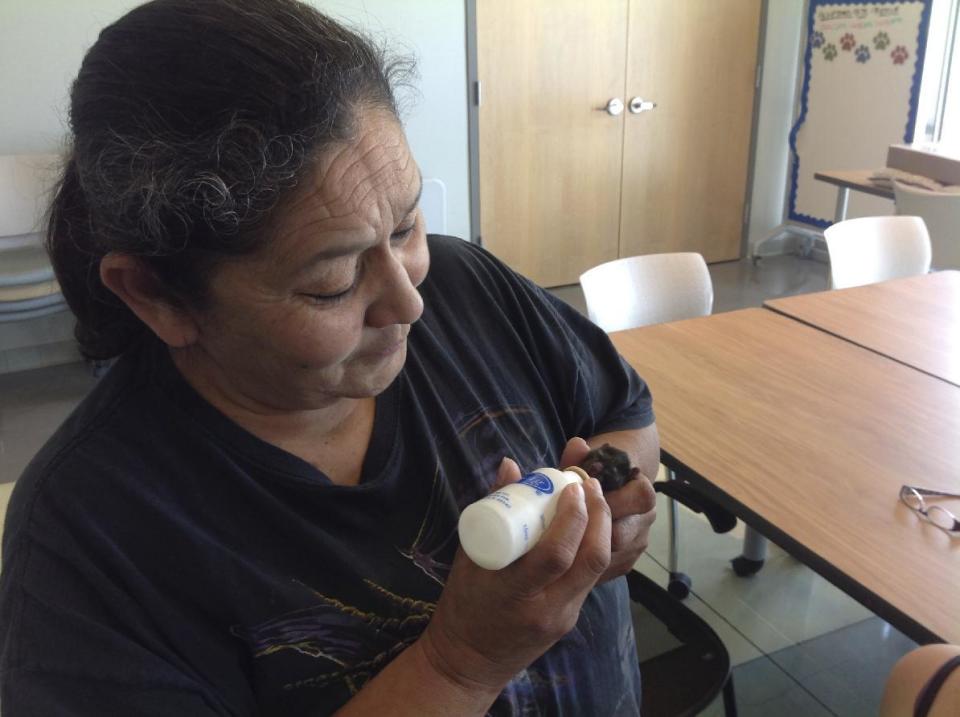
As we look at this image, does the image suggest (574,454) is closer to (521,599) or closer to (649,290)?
(521,599)

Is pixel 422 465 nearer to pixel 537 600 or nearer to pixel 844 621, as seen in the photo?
pixel 537 600

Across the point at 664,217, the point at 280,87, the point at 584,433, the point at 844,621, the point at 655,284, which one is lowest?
the point at 844,621

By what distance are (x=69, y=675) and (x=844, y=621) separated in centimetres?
206

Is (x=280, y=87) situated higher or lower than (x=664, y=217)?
higher

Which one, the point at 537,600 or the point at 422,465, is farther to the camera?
the point at 422,465

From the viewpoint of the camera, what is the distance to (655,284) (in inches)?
95.3

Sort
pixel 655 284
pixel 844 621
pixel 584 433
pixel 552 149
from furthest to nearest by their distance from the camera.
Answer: pixel 552 149 < pixel 655 284 < pixel 844 621 < pixel 584 433

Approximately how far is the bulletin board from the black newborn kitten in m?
4.45

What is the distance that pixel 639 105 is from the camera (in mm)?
4828

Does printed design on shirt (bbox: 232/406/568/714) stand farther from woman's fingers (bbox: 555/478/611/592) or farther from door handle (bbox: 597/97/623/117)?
door handle (bbox: 597/97/623/117)

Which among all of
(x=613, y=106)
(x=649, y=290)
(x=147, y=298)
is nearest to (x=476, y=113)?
(x=613, y=106)

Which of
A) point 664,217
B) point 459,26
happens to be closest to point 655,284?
point 459,26

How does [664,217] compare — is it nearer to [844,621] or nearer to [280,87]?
[844,621]

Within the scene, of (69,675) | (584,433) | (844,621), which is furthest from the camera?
→ (844,621)
